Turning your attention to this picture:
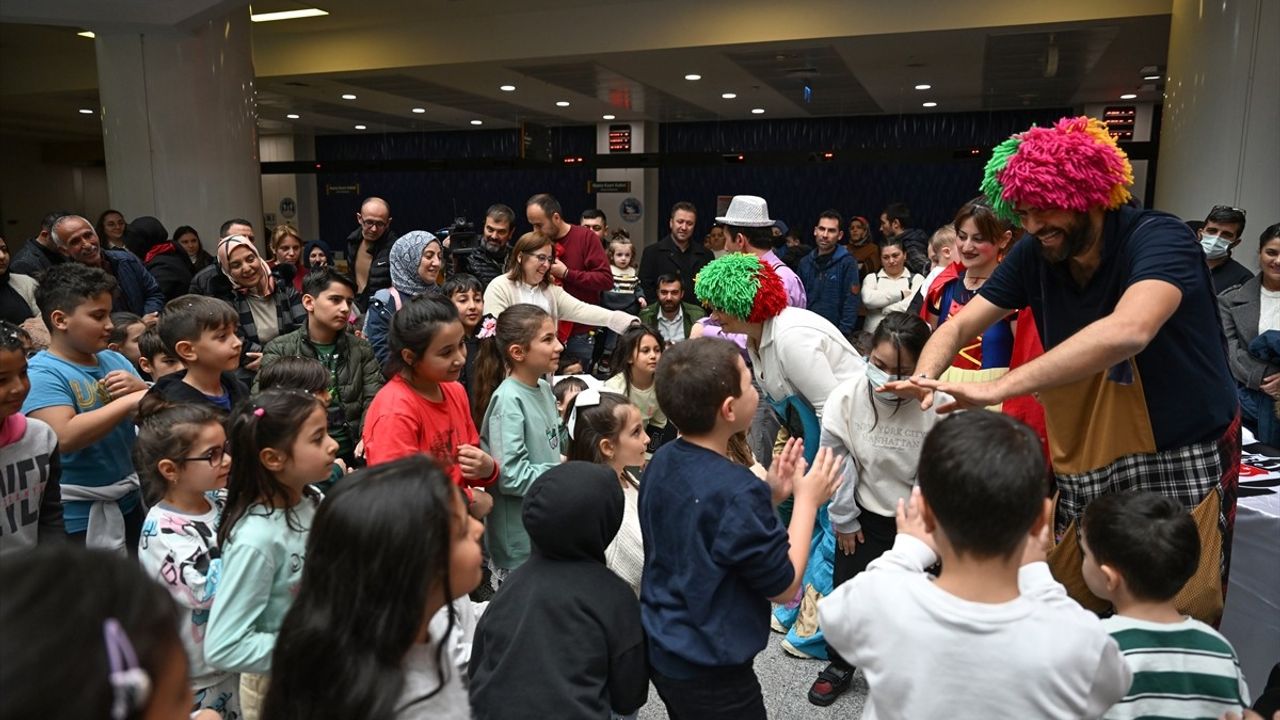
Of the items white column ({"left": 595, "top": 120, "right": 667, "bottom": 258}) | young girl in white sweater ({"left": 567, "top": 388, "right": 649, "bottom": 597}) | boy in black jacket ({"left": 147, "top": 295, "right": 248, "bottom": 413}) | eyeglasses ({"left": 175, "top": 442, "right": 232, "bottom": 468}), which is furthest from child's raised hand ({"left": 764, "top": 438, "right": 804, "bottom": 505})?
white column ({"left": 595, "top": 120, "right": 667, "bottom": 258})

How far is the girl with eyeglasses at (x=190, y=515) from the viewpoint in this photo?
2.02m

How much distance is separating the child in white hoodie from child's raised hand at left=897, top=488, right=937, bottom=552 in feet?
0.21

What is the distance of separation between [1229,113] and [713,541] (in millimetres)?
5269

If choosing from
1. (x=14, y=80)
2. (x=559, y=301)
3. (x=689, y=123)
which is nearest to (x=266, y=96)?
(x=14, y=80)

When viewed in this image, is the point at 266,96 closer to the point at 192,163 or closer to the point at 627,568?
the point at 192,163

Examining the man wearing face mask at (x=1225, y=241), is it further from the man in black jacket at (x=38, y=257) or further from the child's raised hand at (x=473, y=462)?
the man in black jacket at (x=38, y=257)

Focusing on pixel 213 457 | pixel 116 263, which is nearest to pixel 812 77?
pixel 116 263

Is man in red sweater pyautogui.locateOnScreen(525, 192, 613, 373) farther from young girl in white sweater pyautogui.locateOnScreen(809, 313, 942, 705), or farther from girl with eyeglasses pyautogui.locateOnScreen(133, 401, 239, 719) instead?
girl with eyeglasses pyautogui.locateOnScreen(133, 401, 239, 719)

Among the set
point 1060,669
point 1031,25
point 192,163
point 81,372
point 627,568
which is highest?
point 1031,25

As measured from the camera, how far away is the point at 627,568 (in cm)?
239

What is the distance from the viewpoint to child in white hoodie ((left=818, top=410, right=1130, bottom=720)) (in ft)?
4.22

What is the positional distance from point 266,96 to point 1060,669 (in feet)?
44.2

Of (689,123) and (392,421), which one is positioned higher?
(689,123)

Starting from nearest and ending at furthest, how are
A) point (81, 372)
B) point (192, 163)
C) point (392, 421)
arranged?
point (392, 421) < point (81, 372) < point (192, 163)
